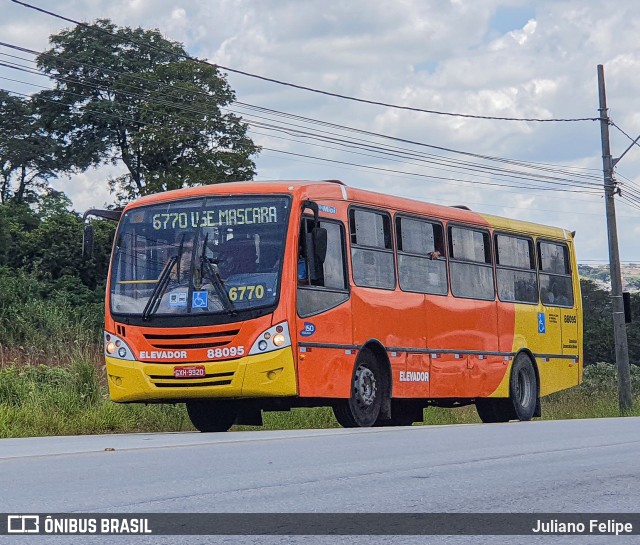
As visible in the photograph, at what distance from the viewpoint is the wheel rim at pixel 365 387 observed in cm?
1800

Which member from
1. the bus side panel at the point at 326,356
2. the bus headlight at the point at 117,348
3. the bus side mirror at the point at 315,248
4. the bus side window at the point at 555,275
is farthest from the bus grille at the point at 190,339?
the bus side window at the point at 555,275

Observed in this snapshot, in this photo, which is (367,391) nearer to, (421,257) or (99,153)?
(421,257)

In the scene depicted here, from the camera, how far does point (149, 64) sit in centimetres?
6794

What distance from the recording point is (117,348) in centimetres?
Answer: 1739

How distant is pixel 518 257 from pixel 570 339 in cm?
270

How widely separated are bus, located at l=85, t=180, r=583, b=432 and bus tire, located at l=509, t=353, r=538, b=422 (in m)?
1.80

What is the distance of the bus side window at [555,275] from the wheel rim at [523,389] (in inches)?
60.5

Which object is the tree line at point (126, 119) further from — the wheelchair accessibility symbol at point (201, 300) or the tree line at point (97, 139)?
the wheelchair accessibility symbol at point (201, 300)

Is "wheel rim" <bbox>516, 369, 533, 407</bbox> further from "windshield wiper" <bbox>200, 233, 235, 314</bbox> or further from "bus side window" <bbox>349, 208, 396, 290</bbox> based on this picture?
"windshield wiper" <bbox>200, 233, 235, 314</bbox>

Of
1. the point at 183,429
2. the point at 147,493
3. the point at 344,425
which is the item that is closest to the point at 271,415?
the point at 183,429

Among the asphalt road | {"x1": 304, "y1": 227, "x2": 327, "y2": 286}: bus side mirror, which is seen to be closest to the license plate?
{"x1": 304, "y1": 227, "x2": 327, "y2": 286}: bus side mirror

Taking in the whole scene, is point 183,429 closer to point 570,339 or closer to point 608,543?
point 570,339

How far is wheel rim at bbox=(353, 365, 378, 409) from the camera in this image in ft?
59.1

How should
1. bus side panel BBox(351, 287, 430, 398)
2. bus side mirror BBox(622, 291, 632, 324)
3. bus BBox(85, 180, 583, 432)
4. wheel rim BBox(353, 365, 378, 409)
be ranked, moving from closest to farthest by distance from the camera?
bus BBox(85, 180, 583, 432), wheel rim BBox(353, 365, 378, 409), bus side panel BBox(351, 287, 430, 398), bus side mirror BBox(622, 291, 632, 324)
